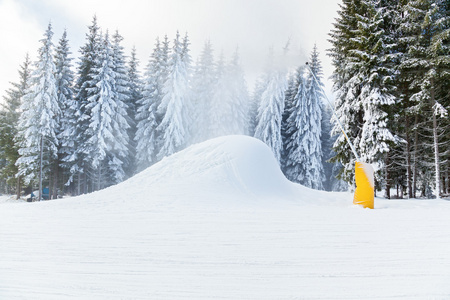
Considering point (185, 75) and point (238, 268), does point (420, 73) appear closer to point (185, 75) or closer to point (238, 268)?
point (238, 268)

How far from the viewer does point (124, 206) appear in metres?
7.72

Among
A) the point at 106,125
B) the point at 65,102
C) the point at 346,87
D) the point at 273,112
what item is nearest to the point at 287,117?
the point at 273,112

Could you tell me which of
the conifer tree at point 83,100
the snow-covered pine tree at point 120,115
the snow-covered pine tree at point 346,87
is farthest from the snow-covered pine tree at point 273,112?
the conifer tree at point 83,100

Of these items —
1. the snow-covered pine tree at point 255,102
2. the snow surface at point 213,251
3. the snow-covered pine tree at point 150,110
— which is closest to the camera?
the snow surface at point 213,251

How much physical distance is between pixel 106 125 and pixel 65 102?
14.9 ft

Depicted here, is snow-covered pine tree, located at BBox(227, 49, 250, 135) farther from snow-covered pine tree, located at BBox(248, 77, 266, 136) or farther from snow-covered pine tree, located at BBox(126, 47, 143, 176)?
snow-covered pine tree, located at BBox(126, 47, 143, 176)

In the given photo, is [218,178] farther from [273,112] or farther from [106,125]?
[273,112]

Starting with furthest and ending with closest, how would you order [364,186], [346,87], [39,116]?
[39,116]
[346,87]
[364,186]

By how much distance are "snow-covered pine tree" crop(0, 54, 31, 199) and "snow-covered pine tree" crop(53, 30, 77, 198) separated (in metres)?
3.20

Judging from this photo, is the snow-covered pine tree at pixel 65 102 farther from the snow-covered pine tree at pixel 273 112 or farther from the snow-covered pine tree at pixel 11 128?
the snow-covered pine tree at pixel 273 112

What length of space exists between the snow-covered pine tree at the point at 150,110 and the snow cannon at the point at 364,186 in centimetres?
1954

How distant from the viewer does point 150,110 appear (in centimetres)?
2545

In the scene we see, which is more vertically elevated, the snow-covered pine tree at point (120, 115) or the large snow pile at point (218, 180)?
the snow-covered pine tree at point (120, 115)

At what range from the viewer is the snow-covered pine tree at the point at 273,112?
28609mm
